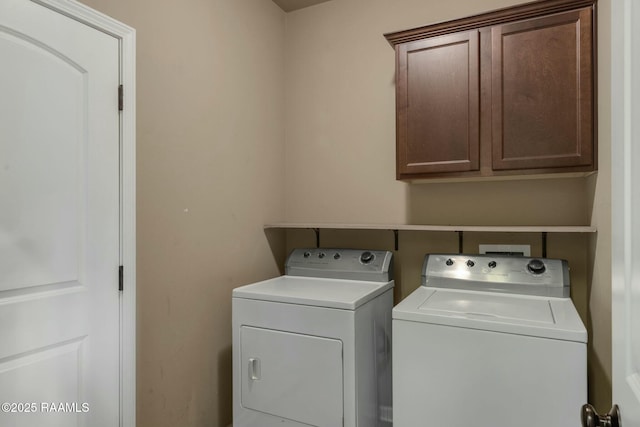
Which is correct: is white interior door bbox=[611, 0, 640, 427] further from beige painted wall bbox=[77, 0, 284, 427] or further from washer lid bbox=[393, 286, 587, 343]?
beige painted wall bbox=[77, 0, 284, 427]

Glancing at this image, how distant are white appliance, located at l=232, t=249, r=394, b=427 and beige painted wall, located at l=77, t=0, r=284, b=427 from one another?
0.22 meters

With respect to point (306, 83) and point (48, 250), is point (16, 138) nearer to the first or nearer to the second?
point (48, 250)

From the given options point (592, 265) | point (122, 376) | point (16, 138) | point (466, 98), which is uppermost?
point (466, 98)

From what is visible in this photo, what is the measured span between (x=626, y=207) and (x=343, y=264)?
1.67m

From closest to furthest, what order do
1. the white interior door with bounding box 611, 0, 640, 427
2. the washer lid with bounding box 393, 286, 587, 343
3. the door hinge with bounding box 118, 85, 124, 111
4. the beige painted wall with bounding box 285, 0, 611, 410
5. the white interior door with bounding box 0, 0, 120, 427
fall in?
the white interior door with bounding box 611, 0, 640, 427 < the white interior door with bounding box 0, 0, 120, 427 < the washer lid with bounding box 393, 286, 587, 343 < the door hinge with bounding box 118, 85, 124, 111 < the beige painted wall with bounding box 285, 0, 611, 410

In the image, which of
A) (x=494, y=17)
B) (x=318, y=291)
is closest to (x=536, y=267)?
(x=318, y=291)

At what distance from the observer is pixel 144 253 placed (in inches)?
67.1

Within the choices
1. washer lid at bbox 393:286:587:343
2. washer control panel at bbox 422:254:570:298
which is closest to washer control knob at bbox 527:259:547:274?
washer control panel at bbox 422:254:570:298

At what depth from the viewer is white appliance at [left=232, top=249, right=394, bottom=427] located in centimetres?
169

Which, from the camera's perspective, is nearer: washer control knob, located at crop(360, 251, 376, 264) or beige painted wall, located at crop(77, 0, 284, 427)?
beige painted wall, located at crop(77, 0, 284, 427)

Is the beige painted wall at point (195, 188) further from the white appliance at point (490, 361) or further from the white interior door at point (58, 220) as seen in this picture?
the white appliance at point (490, 361)

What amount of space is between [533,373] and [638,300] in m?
0.90

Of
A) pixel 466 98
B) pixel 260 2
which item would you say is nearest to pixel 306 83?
pixel 260 2

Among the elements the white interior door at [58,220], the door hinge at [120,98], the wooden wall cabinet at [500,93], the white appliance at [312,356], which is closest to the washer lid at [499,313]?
the white appliance at [312,356]
